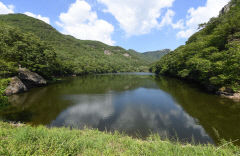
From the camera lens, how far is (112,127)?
1141 centimetres

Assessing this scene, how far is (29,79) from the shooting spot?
96.3 feet

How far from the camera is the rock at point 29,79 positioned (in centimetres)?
2754

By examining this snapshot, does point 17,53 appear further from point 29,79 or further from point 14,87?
point 14,87

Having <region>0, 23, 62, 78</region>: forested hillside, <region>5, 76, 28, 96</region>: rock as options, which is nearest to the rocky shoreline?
<region>5, 76, 28, 96</region>: rock

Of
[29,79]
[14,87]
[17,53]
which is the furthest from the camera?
[29,79]

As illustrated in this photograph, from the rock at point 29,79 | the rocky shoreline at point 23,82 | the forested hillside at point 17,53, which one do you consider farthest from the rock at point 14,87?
the rock at point 29,79

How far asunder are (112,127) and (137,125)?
9.34 ft

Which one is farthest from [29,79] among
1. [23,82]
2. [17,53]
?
[17,53]

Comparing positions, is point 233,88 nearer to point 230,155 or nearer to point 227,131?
point 227,131

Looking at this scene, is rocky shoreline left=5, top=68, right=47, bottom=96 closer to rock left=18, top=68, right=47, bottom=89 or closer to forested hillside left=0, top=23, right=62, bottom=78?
rock left=18, top=68, right=47, bottom=89

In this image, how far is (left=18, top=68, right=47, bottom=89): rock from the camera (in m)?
27.5

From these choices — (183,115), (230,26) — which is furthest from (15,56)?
(230,26)

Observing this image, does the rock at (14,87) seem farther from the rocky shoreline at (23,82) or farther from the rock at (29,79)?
the rock at (29,79)

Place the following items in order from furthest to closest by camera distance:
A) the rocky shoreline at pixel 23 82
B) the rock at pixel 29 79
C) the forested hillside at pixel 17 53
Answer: the rock at pixel 29 79 < the forested hillside at pixel 17 53 < the rocky shoreline at pixel 23 82
